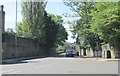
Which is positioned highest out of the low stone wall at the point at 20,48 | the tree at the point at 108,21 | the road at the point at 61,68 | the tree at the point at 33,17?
the tree at the point at 33,17

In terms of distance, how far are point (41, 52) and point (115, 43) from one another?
1521 inches

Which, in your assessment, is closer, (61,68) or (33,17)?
(61,68)

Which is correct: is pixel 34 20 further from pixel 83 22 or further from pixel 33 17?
pixel 83 22

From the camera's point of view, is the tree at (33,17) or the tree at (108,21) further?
the tree at (33,17)

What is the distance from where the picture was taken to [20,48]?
68062 millimetres

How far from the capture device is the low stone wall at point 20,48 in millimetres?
57912

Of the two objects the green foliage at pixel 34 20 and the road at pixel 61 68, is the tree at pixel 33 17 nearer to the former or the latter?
the green foliage at pixel 34 20

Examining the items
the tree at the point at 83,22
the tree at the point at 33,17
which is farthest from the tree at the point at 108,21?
the tree at the point at 33,17

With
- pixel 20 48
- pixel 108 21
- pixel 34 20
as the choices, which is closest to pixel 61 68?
pixel 108 21

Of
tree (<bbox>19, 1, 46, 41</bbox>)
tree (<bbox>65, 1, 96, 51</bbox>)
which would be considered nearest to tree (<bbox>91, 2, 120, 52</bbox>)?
tree (<bbox>65, 1, 96, 51</bbox>)

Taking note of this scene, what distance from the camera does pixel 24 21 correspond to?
7831 centimetres

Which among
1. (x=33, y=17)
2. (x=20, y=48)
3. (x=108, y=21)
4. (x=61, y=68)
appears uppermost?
(x=33, y=17)

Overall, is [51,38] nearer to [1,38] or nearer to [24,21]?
[24,21]

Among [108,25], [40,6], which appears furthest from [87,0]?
[108,25]
